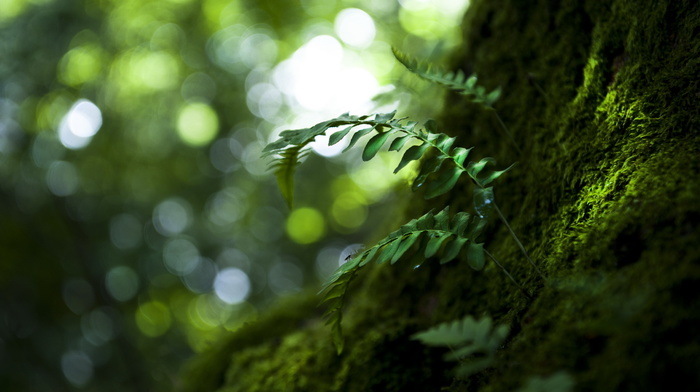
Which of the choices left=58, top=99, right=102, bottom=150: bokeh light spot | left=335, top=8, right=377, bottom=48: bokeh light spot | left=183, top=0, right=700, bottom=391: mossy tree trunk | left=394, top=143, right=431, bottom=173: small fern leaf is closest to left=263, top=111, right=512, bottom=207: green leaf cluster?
left=394, top=143, right=431, bottom=173: small fern leaf

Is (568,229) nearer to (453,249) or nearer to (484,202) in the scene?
(484,202)

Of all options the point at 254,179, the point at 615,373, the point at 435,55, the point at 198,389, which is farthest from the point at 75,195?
the point at 615,373

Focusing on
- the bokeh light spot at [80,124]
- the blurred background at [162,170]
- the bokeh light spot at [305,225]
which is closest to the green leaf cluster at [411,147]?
the blurred background at [162,170]

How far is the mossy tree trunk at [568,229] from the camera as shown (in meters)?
1.14

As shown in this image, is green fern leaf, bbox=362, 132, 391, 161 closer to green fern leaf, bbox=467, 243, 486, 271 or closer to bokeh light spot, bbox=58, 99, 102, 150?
green fern leaf, bbox=467, 243, 486, 271

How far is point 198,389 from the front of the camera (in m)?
3.20

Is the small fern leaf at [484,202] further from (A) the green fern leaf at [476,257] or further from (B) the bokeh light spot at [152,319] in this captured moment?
(B) the bokeh light spot at [152,319]

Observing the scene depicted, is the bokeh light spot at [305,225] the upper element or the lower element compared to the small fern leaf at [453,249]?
upper

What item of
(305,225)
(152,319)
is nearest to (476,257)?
(305,225)

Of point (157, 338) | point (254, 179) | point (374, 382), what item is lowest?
point (374, 382)

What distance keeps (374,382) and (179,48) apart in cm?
1263

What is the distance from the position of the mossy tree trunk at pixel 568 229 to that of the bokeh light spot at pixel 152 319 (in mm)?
13458

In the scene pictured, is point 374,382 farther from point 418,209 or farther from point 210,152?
point 210,152

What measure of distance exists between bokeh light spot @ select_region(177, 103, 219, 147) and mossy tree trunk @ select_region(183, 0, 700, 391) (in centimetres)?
1210
